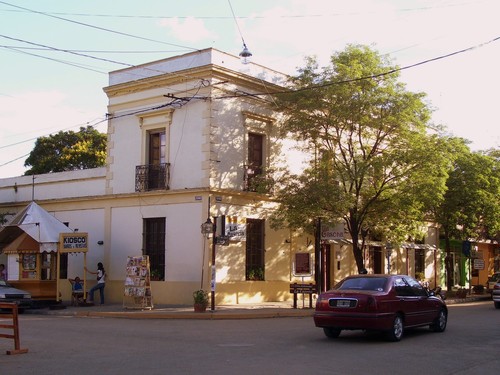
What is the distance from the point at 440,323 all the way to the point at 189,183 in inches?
471

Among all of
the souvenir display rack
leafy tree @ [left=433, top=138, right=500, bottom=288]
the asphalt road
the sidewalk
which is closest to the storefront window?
the sidewalk

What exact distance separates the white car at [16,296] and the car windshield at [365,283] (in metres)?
13.6

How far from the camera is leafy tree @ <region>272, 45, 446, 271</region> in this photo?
76.6 feet

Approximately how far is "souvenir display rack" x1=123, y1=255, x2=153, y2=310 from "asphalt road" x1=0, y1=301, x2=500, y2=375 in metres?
4.11

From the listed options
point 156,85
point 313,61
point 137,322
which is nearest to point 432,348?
point 137,322

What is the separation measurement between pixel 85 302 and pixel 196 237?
533 cm

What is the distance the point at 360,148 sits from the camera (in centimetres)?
2544

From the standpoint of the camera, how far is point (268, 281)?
26500 millimetres

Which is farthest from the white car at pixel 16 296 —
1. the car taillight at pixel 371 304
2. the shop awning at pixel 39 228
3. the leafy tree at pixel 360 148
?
the car taillight at pixel 371 304

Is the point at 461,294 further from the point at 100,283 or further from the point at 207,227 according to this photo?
the point at 100,283

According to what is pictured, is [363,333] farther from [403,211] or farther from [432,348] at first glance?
[403,211]

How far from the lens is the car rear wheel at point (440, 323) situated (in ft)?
52.4

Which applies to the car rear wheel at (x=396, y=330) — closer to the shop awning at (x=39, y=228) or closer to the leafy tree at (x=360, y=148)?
the leafy tree at (x=360, y=148)

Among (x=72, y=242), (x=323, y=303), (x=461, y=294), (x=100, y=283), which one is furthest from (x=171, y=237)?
(x=461, y=294)
